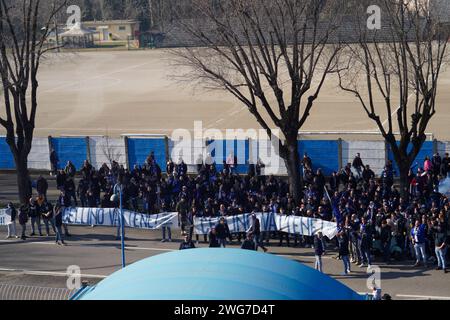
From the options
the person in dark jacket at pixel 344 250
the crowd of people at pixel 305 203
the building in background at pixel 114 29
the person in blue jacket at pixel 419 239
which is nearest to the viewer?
the person in dark jacket at pixel 344 250

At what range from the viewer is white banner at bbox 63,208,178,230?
67.8 feet

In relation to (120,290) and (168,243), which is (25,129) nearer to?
(168,243)

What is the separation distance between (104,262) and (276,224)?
14.3 ft

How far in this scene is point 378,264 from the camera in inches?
709

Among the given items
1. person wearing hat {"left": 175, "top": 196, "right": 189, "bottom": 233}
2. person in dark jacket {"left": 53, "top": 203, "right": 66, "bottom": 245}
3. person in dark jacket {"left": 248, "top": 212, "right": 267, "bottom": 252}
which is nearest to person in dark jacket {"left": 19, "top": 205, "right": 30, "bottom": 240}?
person in dark jacket {"left": 53, "top": 203, "right": 66, "bottom": 245}

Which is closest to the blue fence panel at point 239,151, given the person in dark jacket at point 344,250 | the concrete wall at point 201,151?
the concrete wall at point 201,151

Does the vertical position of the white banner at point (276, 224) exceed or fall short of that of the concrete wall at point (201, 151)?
it falls short

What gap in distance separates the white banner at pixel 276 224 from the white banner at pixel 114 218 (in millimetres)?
898

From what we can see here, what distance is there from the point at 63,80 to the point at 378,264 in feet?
147

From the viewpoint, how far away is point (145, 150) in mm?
27641

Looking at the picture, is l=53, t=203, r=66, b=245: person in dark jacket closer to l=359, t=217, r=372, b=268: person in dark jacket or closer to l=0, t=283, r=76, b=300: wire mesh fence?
l=0, t=283, r=76, b=300: wire mesh fence

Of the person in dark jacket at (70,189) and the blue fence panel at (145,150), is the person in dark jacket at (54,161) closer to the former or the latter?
the blue fence panel at (145,150)

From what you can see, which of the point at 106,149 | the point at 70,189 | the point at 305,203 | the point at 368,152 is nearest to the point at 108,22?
the point at 106,149

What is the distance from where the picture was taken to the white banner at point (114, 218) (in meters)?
20.7
